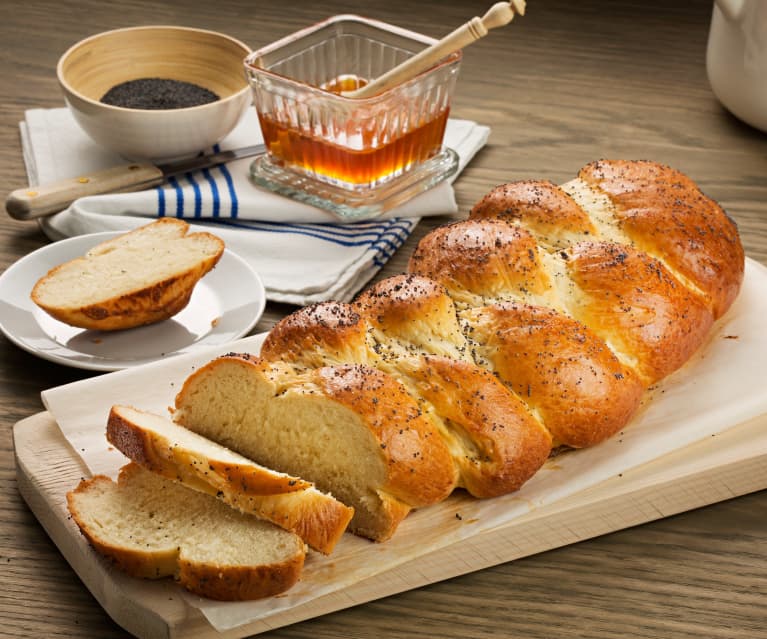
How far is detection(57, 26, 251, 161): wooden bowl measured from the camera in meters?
3.09

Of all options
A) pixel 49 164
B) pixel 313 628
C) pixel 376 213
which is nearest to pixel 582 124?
pixel 376 213

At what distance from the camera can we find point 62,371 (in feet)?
8.19

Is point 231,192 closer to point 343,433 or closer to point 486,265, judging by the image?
point 486,265

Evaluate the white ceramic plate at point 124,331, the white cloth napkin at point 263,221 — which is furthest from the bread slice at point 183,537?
the white cloth napkin at point 263,221

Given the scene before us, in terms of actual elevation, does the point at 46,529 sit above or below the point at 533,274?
below

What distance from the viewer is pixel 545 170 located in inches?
134

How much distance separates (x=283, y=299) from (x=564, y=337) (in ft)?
3.03

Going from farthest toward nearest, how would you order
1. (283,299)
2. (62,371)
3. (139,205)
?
(139,205)
(283,299)
(62,371)

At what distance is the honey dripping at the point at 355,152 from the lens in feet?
9.91

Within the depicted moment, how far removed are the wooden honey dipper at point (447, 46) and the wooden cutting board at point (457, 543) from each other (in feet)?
3.74

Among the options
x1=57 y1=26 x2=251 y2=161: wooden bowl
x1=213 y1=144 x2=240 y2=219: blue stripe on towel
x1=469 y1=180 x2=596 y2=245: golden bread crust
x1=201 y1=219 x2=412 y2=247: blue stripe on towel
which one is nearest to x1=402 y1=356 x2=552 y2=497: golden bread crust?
Result: x1=469 y1=180 x2=596 y2=245: golden bread crust

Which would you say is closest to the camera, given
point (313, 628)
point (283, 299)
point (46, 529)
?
point (313, 628)

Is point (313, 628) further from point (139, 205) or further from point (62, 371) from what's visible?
point (139, 205)

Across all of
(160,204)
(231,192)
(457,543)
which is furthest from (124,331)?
(457,543)
